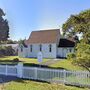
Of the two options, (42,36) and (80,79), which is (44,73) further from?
(42,36)

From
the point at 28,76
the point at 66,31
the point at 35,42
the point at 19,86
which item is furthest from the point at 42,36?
the point at 19,86

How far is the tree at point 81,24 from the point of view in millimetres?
20156

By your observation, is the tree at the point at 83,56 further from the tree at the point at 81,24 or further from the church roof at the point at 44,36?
the church roof at the point at 44,36

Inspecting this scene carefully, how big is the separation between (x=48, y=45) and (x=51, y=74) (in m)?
31.1

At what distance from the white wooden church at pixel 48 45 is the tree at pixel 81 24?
80.3 feet

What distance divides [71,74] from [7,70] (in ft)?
22.3

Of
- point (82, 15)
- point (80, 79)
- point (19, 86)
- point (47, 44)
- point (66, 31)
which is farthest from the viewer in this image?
point (47, 44)

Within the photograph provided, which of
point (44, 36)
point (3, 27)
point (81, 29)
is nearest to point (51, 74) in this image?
point (81, 29)

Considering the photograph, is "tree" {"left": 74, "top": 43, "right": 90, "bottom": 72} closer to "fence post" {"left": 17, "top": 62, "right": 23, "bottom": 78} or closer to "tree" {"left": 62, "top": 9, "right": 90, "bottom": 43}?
"tree" {"left": 62, "top": 9, "right": 90, "bottom": 43}

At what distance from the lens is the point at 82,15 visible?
2064cm

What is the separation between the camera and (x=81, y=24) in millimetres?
20703

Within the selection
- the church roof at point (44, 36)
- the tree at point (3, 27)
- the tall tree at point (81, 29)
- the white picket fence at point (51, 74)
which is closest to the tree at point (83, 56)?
the tall tree at point (81, 29)

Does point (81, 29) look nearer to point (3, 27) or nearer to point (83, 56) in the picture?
point (83, 56)

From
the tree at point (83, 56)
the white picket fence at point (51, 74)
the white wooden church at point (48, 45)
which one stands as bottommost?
the white picket fence at point (51, 74)
